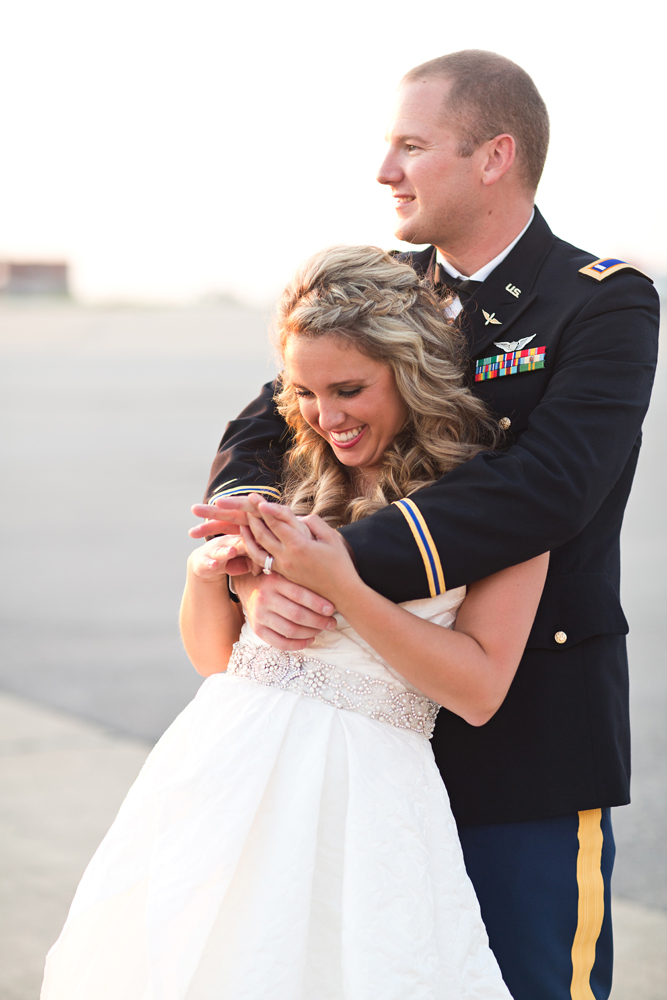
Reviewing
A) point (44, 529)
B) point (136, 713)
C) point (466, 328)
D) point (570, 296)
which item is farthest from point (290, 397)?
point (44, 529)

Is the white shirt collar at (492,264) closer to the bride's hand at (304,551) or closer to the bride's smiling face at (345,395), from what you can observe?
the bride's smiling face at (345,395)

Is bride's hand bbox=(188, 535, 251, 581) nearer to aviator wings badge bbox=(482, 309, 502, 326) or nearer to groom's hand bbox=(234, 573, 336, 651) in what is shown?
Result: groom's hand bbox=(234, 573, 336, 651)

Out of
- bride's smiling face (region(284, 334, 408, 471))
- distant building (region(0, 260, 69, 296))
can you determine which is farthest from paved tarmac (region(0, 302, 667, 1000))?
distant building (region(0, 260, 69, 296))

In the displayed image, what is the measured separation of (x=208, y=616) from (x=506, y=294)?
842mm


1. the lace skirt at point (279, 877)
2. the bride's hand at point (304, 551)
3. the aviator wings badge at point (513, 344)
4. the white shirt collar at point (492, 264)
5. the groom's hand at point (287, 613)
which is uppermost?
the white shirt collar at point (492, 264)

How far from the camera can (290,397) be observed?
79.5 inches

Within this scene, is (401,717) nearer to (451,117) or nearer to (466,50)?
(451,117)

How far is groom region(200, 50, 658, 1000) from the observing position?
1.67 meters

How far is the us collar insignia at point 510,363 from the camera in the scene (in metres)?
1.89

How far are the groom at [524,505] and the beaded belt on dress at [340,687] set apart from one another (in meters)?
0.07

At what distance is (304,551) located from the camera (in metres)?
1.63

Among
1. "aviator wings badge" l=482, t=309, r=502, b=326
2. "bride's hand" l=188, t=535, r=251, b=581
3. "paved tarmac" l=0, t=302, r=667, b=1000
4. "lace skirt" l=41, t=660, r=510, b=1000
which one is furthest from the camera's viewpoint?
"paved tarmac" l=0, t=302, r=667, b=1000

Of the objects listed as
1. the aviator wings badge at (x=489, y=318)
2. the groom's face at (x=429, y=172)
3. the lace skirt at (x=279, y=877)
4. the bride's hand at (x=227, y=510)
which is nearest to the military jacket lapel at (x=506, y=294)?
the aviator wings badge at (x=489, y=318)

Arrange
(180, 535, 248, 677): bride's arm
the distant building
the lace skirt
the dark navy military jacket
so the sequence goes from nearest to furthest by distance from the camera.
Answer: the lace skirt < the dark navy military jacket < (180, 535, 248, 677): bride's arm < the distant building
